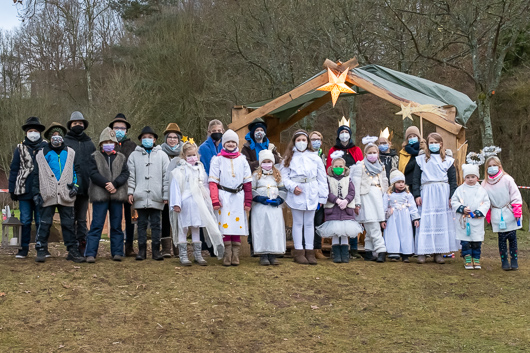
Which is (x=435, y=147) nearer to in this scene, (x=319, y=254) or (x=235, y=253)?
(x=319, y=254)

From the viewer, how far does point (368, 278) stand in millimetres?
8219

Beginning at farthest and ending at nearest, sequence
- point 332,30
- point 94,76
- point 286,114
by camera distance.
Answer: point 94,76, point 332,30, point 286,114

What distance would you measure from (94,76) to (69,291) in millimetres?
23721

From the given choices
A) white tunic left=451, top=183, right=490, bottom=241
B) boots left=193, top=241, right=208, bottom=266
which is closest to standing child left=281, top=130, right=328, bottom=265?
boots left=193, top=241, right=208, bottom=266

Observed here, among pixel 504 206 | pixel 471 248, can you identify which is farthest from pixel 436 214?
pixel 504 206

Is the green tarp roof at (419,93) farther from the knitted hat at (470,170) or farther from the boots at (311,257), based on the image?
the boots at (311,257)

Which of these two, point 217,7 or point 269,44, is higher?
point 217,7

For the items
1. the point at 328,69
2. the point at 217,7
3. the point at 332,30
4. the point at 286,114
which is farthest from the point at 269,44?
the point at 328,69

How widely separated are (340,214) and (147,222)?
2.85 m

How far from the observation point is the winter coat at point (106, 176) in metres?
8.31

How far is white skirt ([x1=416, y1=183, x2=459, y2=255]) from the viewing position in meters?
9.37

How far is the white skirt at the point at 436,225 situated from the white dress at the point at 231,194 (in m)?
2.86

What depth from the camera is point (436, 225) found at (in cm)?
941

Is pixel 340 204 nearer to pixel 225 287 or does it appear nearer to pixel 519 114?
pixel 225 287
